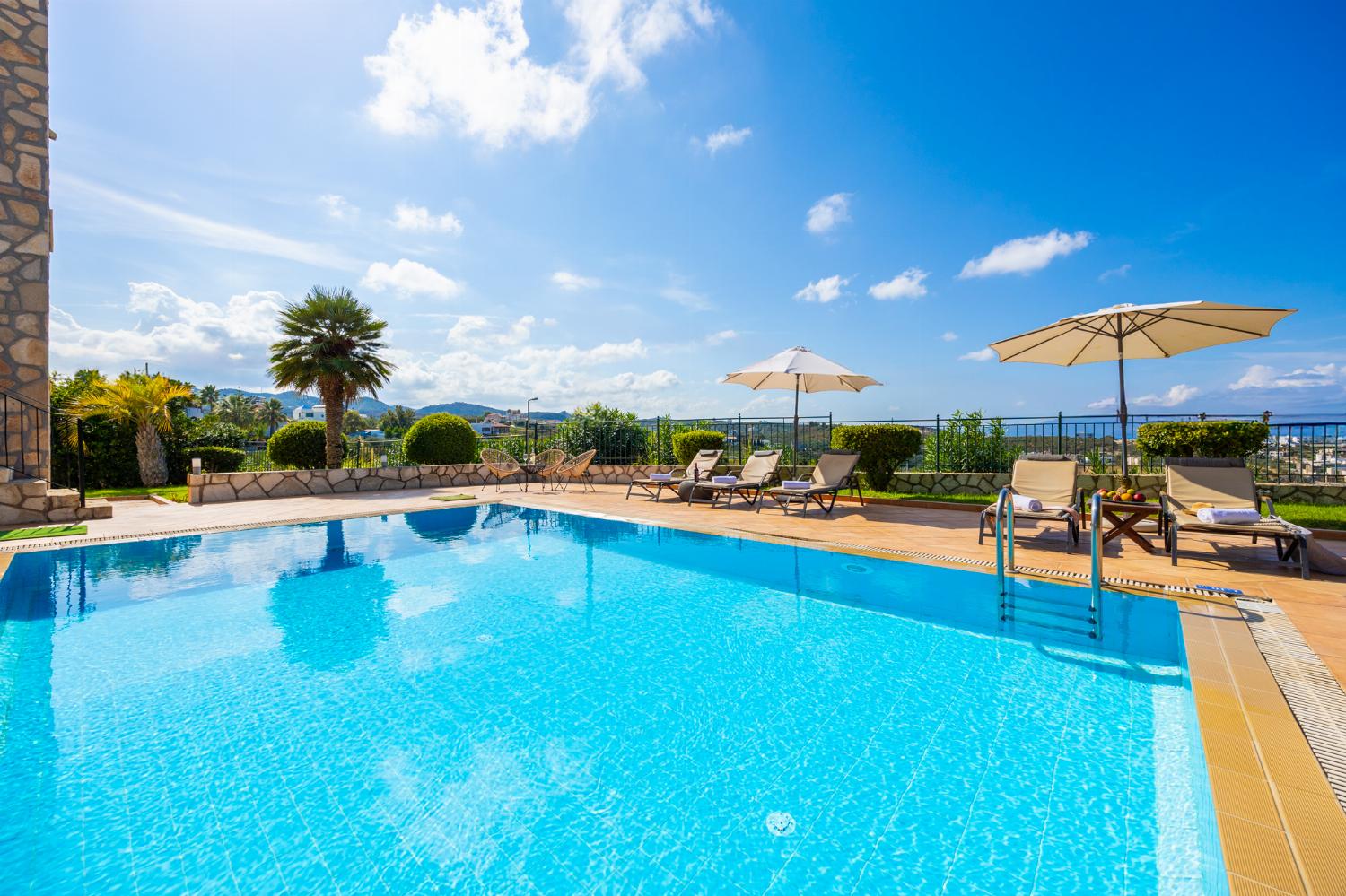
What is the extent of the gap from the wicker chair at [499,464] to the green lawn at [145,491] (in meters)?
5.92

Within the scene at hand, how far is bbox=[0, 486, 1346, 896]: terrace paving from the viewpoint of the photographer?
1726 millimetres

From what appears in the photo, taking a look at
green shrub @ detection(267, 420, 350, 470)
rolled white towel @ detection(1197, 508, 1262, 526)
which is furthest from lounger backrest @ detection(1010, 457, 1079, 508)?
green shrub @ detection(267, 420, 350, 470)

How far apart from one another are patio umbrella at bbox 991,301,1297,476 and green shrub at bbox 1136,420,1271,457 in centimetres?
274

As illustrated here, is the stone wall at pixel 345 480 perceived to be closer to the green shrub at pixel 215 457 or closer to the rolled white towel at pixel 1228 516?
the green shrub at pixel 215 457

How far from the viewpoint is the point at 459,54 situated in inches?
373

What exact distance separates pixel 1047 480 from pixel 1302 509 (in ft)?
15.3

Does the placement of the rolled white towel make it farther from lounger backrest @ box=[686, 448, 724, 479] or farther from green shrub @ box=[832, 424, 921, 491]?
lounger backrest @ box=[686, 448, 724, 479]

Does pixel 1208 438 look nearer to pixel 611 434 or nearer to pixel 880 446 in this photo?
pixel 880 446

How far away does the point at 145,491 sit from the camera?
12.2 meters

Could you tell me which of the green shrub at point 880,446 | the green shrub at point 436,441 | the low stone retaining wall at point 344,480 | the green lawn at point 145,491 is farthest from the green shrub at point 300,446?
the green shrub at point 880,446

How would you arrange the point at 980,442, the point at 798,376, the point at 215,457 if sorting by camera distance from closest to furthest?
the point at 798,376 < the point at 980,442 < the point at 215,457

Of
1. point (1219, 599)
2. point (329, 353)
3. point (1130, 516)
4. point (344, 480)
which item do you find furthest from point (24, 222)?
point (1130, 516)

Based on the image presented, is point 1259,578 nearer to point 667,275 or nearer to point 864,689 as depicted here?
point 864,689

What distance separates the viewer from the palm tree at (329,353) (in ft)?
45.7
